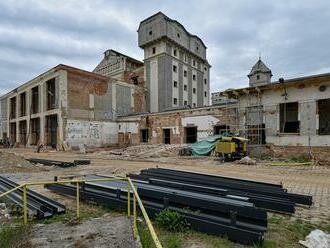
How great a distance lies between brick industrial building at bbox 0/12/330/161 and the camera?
16906 millimetres

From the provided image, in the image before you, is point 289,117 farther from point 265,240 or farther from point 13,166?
point 13,166

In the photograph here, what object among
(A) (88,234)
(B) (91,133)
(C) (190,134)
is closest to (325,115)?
(C) (190,134)

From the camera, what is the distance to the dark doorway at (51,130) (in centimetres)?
2977

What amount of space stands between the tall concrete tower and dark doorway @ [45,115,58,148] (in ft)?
42.4

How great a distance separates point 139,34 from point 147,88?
341 inches

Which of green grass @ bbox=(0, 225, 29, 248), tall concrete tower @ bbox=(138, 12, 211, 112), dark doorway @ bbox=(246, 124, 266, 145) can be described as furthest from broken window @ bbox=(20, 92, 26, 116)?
green grass @ bbox=(0, 225, 29, 248)

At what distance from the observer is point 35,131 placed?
33469 millimetres

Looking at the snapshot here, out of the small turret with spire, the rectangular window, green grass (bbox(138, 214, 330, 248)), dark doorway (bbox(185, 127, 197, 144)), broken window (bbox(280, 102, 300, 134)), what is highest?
the small turret with spire

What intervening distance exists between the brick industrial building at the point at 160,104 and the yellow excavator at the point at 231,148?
6.60 ft

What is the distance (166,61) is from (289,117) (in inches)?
824

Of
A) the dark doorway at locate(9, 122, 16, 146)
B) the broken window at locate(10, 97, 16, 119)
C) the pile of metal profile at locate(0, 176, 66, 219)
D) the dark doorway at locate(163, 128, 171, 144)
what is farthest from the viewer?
the broken window at locate(10, 97, 16, 119)

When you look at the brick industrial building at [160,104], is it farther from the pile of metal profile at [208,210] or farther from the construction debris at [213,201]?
the pile of metal profile at [208,210]

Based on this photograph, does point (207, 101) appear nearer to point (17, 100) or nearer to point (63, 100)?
point (63, 100)

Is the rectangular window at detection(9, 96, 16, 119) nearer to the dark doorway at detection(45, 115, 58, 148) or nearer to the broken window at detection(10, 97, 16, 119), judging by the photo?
the broken window at detection(10, 97, 16, 119)
